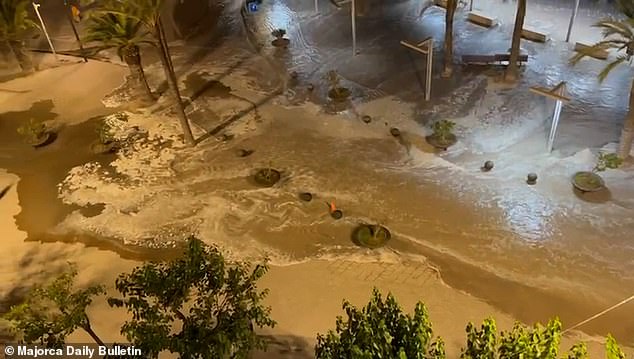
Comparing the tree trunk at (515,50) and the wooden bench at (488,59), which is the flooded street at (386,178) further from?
the tree trunk at (515,50)

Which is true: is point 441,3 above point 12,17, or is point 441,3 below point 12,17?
below

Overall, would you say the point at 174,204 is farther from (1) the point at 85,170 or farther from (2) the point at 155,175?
(1) the point at 85,170

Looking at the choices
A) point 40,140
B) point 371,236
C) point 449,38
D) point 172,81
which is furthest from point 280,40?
point 371,236

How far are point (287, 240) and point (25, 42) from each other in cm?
1861

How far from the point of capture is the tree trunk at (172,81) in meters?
18.4

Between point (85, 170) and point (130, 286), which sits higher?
point (130, 286)

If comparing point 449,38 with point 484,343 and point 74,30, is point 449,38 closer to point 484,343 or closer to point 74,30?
point 484,343

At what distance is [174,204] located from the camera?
18.0 meters

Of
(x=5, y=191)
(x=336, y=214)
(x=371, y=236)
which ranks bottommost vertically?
(x=371, y=236)

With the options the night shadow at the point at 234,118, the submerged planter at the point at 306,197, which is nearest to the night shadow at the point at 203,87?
the night shadow at the point at 234,118

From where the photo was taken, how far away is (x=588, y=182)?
669 inches

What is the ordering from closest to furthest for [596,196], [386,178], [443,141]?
[596,196] < [386,178] < [443,141]

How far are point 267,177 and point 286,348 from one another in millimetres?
6463

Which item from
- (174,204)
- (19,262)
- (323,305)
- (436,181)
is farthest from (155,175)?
(436,181)
